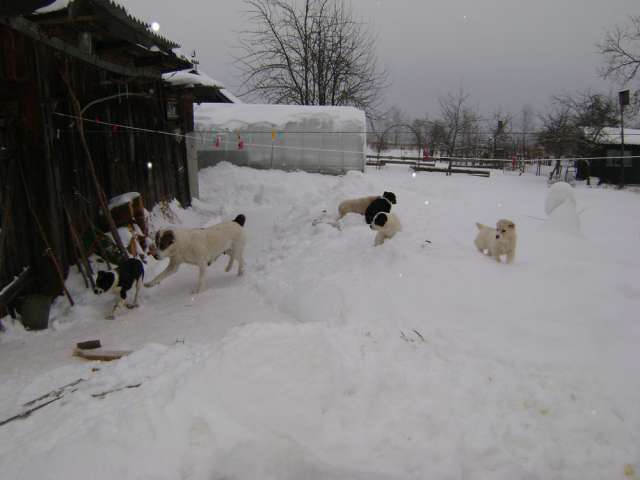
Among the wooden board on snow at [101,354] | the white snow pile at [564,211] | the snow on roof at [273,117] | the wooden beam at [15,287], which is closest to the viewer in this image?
the wooden board on snow at [101,354]

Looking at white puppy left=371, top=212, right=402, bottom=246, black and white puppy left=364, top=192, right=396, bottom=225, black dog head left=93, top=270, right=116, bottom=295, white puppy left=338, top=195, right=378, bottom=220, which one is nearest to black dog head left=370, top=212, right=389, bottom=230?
white puppy left=371, top=212, right=402, bottom=246

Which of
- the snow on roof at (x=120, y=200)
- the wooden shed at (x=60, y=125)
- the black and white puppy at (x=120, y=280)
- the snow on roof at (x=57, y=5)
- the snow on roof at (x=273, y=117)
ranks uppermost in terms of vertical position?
the snow on roof at (x=273, y=117)

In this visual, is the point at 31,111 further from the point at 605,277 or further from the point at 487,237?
the point at 605,277

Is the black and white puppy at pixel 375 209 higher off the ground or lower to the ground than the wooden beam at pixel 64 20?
lower

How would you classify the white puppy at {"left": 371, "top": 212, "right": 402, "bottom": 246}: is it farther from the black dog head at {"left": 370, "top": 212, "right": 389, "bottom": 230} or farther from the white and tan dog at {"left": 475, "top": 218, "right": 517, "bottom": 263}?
the white and tan dog at {"left": 475, "top": 218, "right": 517, "bottom": 263}

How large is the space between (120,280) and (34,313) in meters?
1.06

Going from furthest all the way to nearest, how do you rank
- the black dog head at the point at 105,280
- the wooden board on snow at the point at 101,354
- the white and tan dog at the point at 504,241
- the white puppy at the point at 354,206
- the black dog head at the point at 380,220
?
1. the white puppy at the point at 354,206
2. the black dog head at the point at 380,220
3. the white and tan dog at the point at 504,241
4. the black dog head at the point at 105,280
5. the wooden board on snow at the point at 101,354

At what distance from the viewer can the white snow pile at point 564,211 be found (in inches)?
359

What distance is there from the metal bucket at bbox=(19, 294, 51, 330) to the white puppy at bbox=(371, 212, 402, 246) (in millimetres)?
5259

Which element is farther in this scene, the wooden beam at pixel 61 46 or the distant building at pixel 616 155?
the distant building at pixel 616 155

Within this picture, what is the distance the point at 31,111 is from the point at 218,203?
27.9 feet

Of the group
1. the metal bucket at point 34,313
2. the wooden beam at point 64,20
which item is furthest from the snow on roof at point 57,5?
the metal bucket at point 34,313

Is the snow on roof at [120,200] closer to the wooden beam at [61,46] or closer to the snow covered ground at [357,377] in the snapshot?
the snow covered ground at [357,377]

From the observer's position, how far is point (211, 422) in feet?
9.65
